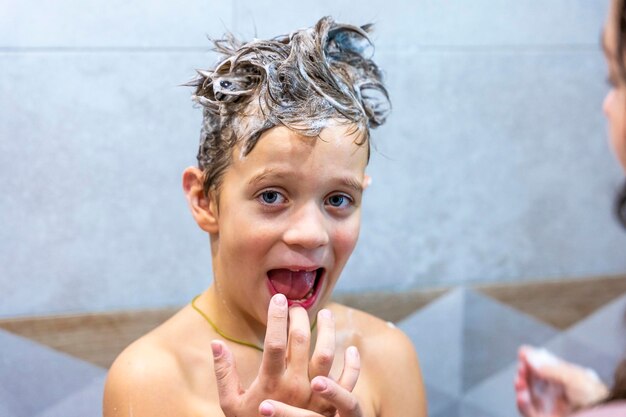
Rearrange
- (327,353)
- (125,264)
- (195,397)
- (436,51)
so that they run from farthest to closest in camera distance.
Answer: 1. (436,51)
2. (125,264)
3. (195,397)
4. (327,353)

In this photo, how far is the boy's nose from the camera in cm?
109

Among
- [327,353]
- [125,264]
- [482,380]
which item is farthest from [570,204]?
[327,353]

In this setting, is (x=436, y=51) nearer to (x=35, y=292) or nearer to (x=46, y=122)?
(x=46, y=122)

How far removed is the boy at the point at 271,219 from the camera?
106cm

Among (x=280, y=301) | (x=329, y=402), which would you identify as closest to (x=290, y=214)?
(x=280, y=301)

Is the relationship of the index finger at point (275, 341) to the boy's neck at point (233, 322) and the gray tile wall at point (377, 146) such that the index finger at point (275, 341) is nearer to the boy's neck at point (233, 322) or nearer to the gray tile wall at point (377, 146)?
the boy's neck at point (233, 322)

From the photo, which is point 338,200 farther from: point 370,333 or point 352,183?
point 370,333

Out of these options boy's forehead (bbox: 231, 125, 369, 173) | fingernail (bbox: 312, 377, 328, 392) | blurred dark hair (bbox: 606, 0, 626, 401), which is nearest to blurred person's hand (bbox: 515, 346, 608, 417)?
blurred dark hair (bbox: 606, 0, 626, 401)

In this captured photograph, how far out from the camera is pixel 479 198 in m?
1.92

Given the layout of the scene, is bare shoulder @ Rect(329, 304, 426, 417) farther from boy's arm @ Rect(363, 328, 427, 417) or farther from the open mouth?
the open mouth

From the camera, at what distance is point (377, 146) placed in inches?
68.2

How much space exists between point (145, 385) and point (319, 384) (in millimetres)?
247

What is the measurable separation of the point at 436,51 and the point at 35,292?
0.90 metres

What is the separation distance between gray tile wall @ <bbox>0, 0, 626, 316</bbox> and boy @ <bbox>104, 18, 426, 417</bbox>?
356mm
